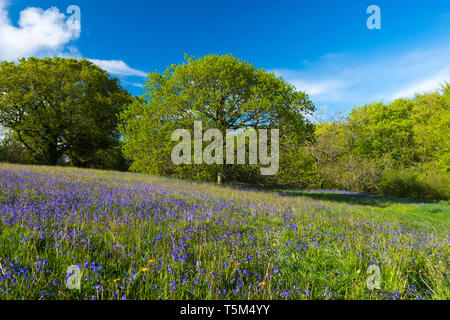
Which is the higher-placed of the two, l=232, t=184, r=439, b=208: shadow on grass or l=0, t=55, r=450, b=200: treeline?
l=0, t=55, r=450, b=200: treeline

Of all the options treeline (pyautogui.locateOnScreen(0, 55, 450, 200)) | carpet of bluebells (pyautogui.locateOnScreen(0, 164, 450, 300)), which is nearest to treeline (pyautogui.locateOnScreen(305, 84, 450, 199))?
treeline (pyautogui.locateOnScreen(0, 55, 450, 200))

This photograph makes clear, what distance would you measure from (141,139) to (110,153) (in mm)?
12106

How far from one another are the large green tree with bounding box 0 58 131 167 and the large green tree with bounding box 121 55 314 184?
38.3ft

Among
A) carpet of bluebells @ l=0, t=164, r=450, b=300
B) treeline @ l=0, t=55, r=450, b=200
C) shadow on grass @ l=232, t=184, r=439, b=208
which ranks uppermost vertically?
treeline @ l=0, t=55, r=450, b=200

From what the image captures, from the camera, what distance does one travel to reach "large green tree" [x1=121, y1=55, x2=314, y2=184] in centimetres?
1430

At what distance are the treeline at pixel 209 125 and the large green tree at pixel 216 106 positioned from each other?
0.08 meters

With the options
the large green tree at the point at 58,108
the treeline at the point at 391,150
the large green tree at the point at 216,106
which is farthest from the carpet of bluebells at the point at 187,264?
the large green tree at the point at 58,108

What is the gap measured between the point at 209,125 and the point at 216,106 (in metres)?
2.01

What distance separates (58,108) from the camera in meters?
23.1

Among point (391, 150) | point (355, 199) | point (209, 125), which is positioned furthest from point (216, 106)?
point (391, 150)

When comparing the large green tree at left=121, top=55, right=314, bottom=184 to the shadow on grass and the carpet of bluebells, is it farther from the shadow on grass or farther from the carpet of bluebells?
the carpet of bluebells

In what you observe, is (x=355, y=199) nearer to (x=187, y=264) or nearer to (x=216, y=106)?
(x=216, y=106)

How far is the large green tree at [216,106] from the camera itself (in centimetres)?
1430
